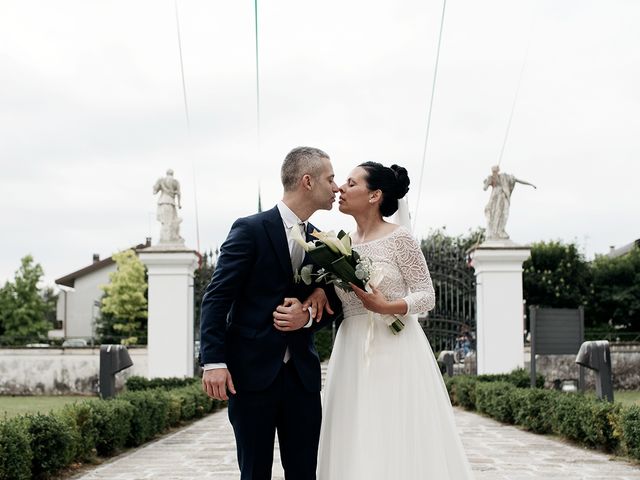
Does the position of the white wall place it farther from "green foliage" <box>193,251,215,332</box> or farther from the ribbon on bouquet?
the ribbon on bouquet

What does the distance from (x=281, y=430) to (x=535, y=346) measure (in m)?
9.20

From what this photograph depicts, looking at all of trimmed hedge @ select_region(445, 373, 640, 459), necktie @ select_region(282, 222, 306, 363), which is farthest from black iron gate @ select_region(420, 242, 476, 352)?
necktie @ select_region(282, 222, 306, 363)

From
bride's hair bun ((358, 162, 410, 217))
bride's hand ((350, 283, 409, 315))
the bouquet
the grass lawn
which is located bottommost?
the grass lawn

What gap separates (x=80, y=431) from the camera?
7883 mm

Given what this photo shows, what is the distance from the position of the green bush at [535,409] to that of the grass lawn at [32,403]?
7185mm

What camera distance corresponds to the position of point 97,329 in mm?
Result: 47500

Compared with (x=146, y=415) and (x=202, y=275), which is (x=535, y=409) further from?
(x=202, y=275)

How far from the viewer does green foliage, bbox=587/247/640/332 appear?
4006 centimetres

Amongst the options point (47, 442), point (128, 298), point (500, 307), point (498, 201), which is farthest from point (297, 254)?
point (128, 298)

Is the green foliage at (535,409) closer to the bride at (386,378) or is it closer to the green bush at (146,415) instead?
the green bush at (146,415)

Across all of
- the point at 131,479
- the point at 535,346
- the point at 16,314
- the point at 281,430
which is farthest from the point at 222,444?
the point at 16,314

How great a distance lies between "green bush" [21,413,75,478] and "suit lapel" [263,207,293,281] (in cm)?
357

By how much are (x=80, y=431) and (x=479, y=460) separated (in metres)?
3.82

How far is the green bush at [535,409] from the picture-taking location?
10430 millimetres
